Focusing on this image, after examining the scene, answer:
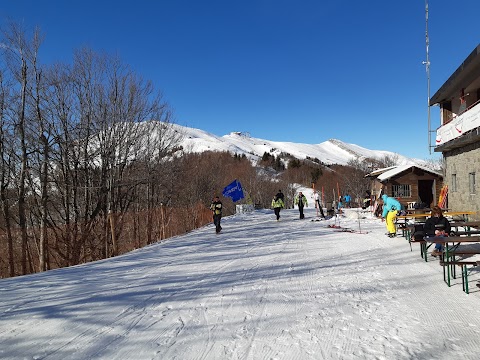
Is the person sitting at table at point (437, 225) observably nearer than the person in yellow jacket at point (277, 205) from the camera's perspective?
Yes

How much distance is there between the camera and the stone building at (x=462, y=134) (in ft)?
45.8

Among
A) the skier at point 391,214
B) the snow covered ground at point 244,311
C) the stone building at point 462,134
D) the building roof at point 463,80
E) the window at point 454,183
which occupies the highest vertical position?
the building roof at point 463,80

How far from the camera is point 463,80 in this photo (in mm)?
16031

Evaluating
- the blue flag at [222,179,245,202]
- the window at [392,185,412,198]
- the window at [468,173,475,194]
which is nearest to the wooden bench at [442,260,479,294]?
the window at [468,173,475,194]

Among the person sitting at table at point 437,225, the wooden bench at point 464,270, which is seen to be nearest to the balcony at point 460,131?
the person sitting at table at point 437,225

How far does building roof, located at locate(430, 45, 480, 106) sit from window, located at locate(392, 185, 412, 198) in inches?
431

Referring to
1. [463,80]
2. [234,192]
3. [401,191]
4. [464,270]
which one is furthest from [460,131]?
[401,191]

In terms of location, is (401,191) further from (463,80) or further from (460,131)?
(460,131)

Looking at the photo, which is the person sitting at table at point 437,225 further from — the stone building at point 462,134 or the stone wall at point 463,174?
the stone wall at point 463,174

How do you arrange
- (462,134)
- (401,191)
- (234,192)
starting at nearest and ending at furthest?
(462,134)
(234,192)
(401,191)

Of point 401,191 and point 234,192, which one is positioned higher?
point 234,192

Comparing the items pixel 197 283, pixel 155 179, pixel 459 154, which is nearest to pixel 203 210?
pixel 155 179

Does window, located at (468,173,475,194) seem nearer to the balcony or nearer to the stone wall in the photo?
the stone wall

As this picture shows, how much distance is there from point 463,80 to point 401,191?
14.4 metres
